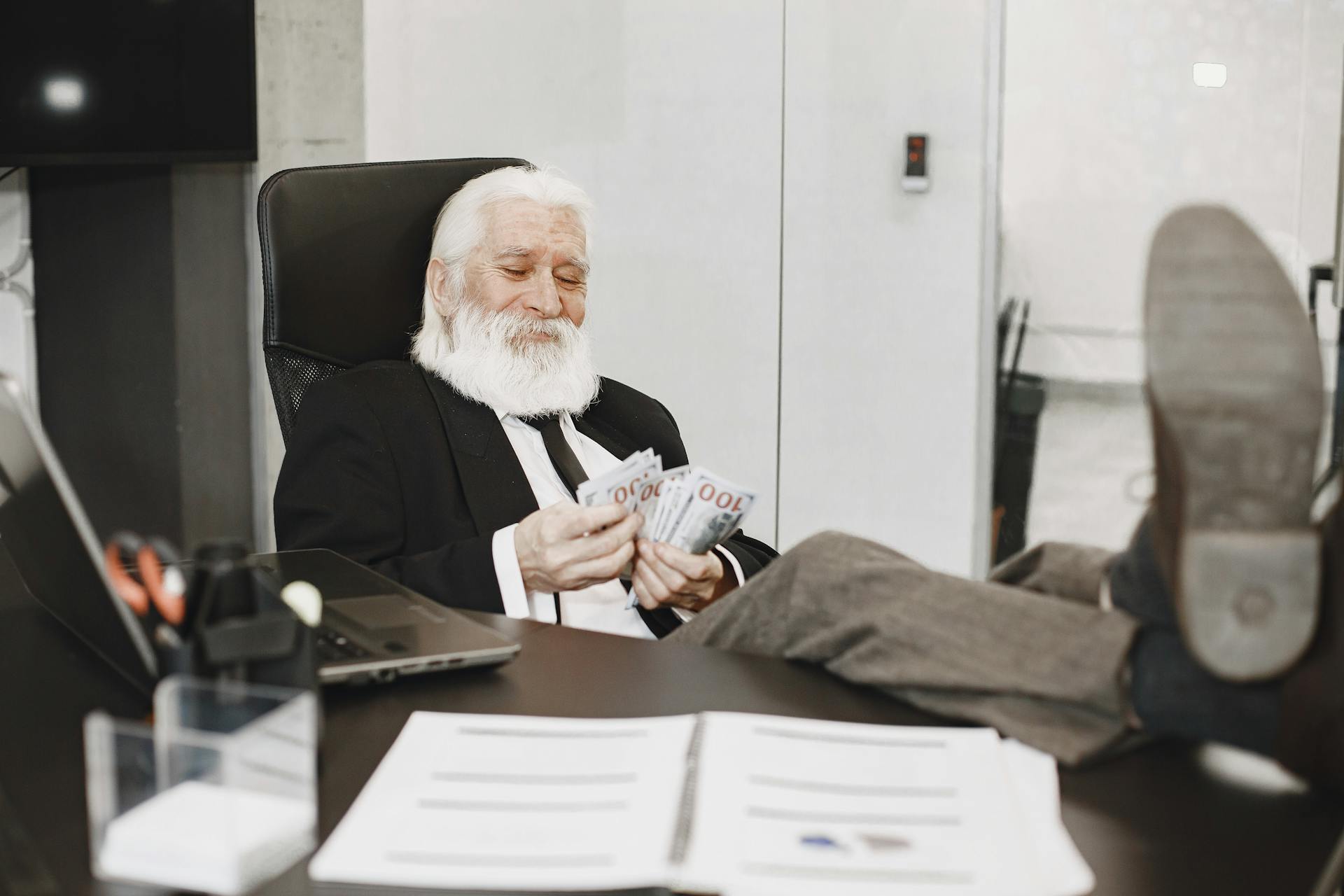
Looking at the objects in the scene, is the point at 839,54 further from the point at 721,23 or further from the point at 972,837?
the point at 972,837

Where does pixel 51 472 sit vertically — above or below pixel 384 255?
below

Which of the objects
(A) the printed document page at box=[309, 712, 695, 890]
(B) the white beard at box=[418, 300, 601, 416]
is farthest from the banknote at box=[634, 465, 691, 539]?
(A) the printed document page at box=[309, 712, 695, 890]

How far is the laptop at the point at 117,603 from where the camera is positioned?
3.22ft

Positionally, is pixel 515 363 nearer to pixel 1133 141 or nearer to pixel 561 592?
pixel 561 592

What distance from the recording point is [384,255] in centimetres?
208

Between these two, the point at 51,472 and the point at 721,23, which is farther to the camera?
the point at 721,23

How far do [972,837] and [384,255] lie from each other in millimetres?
1506

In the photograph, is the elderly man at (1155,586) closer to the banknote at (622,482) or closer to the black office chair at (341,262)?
the banknote at (622,482)

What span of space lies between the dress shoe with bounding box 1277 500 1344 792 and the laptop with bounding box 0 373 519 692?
0.59 meters

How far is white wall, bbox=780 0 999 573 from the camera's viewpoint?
3.33 metres

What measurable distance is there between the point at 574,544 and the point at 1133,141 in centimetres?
209

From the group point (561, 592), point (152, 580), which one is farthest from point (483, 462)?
point (152, 580)

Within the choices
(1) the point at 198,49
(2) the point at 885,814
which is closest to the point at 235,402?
(1) the point at 198,49

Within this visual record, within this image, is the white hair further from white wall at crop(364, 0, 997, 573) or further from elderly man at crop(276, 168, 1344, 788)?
white wall at crop(364, 0, 997, 573)
